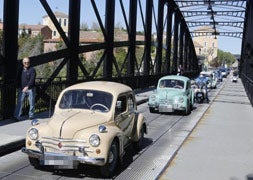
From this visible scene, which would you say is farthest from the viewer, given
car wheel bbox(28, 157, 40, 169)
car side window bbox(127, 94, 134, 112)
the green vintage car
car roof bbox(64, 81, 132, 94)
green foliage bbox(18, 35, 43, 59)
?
green foliage bbox(18, 35, 43, 59)

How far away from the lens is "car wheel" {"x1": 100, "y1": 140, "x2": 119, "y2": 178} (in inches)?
282


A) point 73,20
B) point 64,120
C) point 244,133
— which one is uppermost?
point 73,20

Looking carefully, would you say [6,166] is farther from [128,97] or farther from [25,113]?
[25,113]

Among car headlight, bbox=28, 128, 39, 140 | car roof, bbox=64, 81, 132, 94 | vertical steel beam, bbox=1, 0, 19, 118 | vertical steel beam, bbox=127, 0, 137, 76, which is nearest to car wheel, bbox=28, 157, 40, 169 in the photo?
car headlight, bbox=28, 128, 39, 140

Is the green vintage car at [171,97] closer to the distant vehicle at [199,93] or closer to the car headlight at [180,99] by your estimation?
the car headlight at [180,99]

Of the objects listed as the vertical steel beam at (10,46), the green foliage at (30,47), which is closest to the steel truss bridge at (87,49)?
the vertical steel beam at (10,46)

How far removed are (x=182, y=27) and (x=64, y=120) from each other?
50.2 meters

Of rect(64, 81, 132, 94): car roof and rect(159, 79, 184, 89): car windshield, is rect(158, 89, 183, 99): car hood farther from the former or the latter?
rect(64, 81, 132, 94): car roof

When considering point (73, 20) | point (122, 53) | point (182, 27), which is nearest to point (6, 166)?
point (73, 20)

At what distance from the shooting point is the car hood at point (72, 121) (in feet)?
23.5

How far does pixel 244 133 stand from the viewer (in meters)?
13.0

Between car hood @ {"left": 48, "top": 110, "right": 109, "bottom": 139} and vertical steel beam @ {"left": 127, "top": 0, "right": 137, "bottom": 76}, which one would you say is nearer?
car hood @ {"left": 48, "top": 110, "right": 109, "bottom": 139}

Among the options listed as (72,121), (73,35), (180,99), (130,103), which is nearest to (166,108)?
(180,99)

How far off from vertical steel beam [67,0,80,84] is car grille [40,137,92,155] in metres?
9.94
